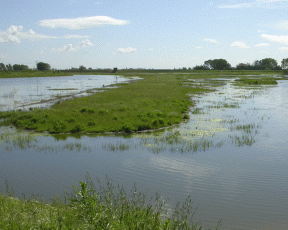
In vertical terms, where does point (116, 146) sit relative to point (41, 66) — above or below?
below

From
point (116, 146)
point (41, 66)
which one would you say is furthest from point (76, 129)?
point (41, 66)

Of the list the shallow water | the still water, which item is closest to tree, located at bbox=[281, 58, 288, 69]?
the shallow water

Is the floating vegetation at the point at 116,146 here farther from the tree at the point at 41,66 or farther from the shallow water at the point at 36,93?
the tree at the point at 41,66

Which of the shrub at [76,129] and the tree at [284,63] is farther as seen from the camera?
the tree at [284,63]

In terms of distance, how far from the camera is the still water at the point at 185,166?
9031 mm

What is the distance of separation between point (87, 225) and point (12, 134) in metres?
15.3

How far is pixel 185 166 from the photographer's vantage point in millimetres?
12453

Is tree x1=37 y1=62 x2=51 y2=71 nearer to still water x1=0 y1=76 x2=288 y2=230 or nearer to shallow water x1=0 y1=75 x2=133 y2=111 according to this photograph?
shallow water x1=0 y1=75 x2=133 y2=111

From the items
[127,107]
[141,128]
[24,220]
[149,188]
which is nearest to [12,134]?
[141,128]

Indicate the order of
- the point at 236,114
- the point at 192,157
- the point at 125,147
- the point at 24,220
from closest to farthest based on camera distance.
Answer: the point at 24,220 < the point at 192,157 < the point at 125,147 < the point at 236,114

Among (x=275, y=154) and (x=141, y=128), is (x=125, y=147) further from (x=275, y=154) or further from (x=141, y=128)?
(x=275, y=154)

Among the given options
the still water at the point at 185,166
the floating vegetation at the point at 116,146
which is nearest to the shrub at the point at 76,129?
the still water at the point at 185,166

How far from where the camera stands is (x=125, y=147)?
51.3ft

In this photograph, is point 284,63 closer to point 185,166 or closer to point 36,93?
point 36,93
